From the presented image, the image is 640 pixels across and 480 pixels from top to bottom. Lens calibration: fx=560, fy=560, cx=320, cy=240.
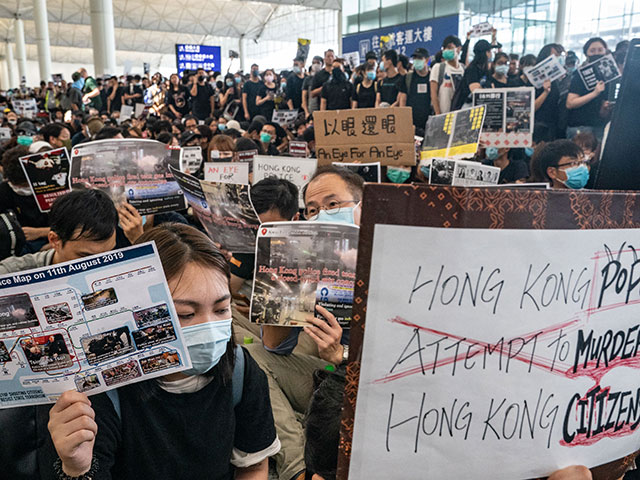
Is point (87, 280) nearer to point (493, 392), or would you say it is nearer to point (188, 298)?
point (188, 298)

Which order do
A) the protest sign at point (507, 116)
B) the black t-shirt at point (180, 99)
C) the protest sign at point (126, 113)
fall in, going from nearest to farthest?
the protest sign at point (507, 116) < the protest sign at point (126, 113) < the black t-shirt at point (180, 99)

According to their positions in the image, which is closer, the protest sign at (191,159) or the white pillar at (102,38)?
the protest sign at (191,159)

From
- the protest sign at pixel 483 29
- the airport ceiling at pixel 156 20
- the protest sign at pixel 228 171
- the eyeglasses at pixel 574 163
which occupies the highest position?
the airport ceiling at pixel 156 20

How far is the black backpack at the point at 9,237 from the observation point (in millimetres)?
2746

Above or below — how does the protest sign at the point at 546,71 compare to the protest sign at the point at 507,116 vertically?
above

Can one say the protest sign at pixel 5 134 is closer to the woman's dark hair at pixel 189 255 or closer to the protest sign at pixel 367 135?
the protest sign at pixel 367 135

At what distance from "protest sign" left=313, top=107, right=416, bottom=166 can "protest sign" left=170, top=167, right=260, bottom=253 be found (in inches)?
56.9

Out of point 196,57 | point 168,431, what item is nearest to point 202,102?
point 168,431

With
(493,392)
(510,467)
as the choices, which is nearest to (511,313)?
(493,392)

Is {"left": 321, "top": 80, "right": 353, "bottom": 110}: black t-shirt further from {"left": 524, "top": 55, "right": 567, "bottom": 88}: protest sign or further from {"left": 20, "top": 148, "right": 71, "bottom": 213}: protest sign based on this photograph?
{"left": 20, "top": 148, "right": 71, "bottom": 213}: protest sign

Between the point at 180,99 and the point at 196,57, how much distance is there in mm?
9821

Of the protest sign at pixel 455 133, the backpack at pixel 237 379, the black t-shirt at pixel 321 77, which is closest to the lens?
the backpack at pixel 237 379

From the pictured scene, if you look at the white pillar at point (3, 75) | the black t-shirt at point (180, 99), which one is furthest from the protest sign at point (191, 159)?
the white pillar at point (3, 75)

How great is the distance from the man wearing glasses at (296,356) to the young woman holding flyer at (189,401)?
0.79m
